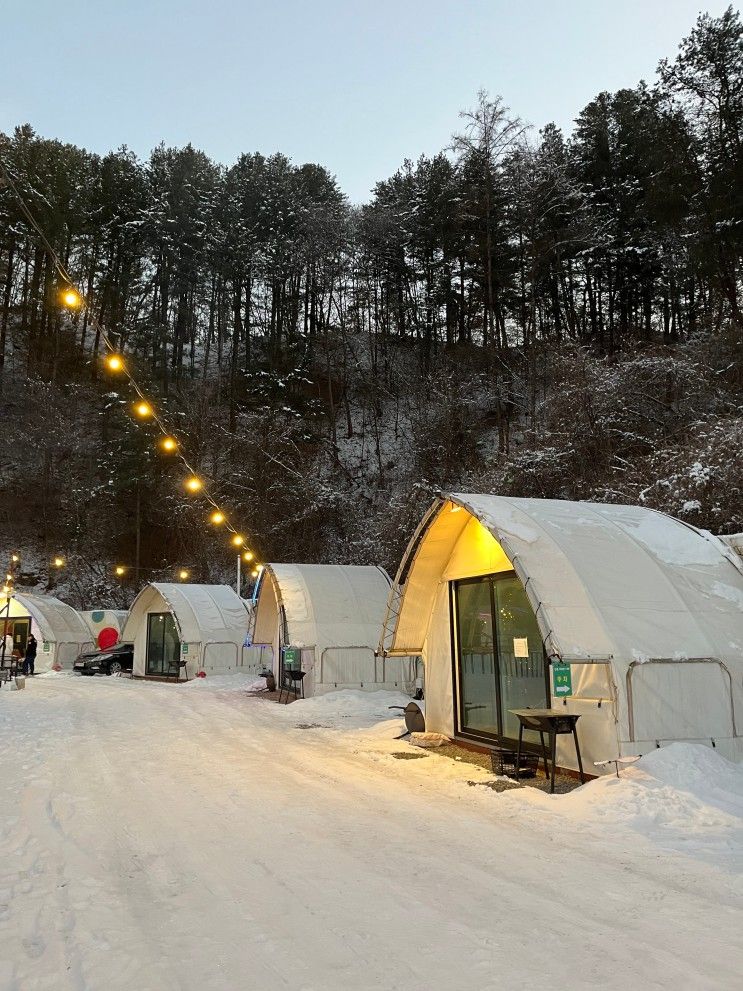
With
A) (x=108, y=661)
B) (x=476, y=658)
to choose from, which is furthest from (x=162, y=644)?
(x=476, y=658)

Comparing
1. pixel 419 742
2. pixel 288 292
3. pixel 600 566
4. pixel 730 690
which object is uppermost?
pixel 288 292

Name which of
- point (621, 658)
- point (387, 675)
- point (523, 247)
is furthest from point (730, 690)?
point (523, 247)

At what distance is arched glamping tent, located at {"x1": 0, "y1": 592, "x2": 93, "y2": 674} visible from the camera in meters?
27.7

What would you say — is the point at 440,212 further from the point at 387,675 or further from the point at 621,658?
the point at 621,658

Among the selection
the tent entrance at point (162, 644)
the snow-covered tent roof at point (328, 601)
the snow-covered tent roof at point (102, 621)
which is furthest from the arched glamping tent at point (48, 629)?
the snow-covered tent roof at point (328, 601)

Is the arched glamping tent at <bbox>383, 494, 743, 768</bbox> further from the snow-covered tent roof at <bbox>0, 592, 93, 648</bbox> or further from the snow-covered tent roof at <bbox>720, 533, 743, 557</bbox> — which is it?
the snow-covered tent roof at <bbox>0, 592, 93, 648</bbox>

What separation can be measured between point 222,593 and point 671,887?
21187 millimetres

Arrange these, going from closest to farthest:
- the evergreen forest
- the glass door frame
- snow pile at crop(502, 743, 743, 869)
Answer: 1. snow pile at crop(502, 743, 743, 869)
2. the glass door frame
3. the evergreen forest

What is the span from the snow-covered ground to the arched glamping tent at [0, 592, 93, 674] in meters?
20.9

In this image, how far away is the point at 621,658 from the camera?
6.91 m

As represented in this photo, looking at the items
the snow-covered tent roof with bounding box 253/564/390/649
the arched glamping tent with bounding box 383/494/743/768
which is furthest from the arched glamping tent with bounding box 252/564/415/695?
the arched glamping tent with bounding box 383/494/743/768

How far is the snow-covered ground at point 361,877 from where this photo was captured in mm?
3174

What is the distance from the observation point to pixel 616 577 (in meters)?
7.75

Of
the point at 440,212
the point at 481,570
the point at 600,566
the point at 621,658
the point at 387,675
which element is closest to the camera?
the point at 621,658
